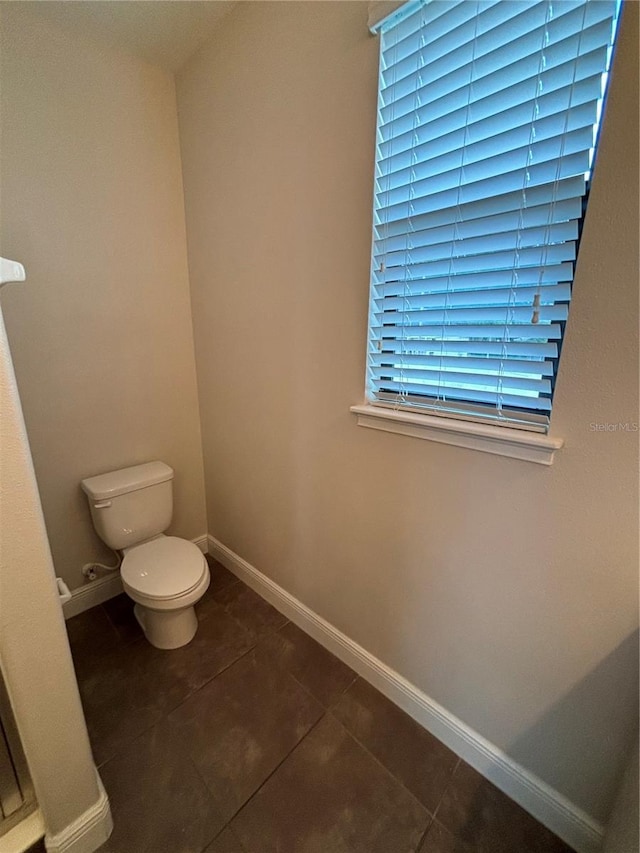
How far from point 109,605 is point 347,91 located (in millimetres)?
2464

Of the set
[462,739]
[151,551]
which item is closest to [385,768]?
[462,739]

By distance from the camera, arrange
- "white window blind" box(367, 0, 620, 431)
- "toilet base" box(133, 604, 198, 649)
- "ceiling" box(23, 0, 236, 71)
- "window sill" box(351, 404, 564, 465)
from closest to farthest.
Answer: "white window blind" box(367, 0, 620, 431), "window sill" box(351, 404, 564, 465), "ceiling" box(23, 0, 236, 71), "toilet base" box(133, 604, 198, 649)

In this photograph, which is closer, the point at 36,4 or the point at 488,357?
the point at 488,357

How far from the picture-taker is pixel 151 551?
5.51 ft

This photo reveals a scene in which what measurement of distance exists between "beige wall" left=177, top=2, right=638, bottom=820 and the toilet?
404 mm

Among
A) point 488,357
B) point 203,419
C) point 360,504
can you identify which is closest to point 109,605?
point 203,419

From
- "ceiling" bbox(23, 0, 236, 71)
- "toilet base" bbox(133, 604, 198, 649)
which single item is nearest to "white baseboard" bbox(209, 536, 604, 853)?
"toilet base" bbox(133, 604, 198, 649)

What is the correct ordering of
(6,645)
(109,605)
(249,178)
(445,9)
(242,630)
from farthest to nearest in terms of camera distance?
(109,605) → (242,630) → (249,178) → (445,9) → (6,645)

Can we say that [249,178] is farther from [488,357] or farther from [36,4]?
[488,357]

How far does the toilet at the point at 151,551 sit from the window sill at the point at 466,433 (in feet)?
3.40

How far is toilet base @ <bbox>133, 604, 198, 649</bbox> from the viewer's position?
1.58m

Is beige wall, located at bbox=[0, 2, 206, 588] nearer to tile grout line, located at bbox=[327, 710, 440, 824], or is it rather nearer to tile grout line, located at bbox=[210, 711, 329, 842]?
tile grout line, located at bbox=[210, 711, 329, 842]

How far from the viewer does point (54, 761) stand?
2.91 feet

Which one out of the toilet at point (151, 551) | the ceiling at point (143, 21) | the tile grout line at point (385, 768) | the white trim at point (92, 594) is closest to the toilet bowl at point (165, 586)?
the toilet at point (151, 551)
